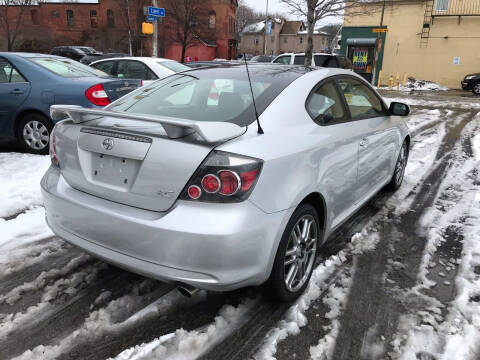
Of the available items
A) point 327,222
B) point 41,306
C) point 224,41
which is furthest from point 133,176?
point 224,41

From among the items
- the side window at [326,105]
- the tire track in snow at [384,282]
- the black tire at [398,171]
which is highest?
the side window at [326,105]

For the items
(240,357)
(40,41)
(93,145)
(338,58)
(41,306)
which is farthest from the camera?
(40,41)

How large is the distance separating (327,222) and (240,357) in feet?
3.93

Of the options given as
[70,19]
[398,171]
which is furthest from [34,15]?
[398,171]

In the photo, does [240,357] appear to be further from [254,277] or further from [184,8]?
[184,8]

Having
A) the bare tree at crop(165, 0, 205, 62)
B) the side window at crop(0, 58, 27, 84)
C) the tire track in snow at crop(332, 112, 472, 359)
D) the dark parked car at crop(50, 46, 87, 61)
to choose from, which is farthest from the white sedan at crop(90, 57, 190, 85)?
the bare tree at crop(165, 0, 205, 62)

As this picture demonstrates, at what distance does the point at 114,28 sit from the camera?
1821 inches

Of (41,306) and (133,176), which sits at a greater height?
(133,176)

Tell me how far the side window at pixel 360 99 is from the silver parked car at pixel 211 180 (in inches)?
14.7

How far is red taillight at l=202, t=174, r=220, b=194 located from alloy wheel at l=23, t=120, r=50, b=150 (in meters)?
4.68

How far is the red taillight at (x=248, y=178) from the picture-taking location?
84.7 inches

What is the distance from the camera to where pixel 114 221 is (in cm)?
229

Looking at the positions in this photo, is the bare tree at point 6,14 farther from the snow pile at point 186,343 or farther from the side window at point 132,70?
the snow pile at point 186,343

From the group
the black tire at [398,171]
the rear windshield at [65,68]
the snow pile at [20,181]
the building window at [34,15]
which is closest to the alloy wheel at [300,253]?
the black tire at [398,171]
